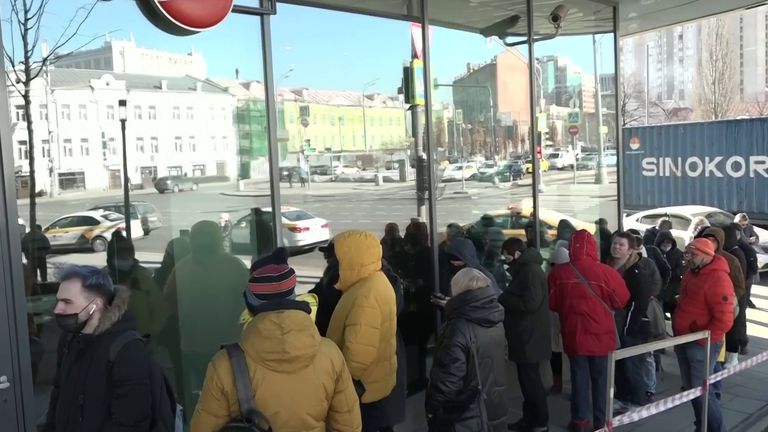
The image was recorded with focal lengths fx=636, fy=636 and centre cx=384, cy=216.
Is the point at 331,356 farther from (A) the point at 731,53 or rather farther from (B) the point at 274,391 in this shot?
(A) the point at 731,53

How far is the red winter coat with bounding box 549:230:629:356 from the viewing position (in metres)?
4.74

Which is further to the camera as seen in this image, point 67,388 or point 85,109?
point 85,109

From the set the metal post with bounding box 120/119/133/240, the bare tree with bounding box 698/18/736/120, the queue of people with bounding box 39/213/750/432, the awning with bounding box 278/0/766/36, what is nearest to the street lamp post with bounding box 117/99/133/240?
the metal post with bounding box 120/119/133/240

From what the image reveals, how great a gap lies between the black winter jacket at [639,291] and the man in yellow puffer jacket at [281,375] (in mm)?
3630

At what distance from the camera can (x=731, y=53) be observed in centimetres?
3816

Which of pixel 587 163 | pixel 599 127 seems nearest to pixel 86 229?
pixel 587 163

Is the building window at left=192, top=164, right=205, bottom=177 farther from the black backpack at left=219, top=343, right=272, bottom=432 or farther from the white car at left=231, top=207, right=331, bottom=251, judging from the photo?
the black backpack at left=219, top=343, right=272, bottom=432

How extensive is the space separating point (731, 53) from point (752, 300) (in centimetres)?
3257

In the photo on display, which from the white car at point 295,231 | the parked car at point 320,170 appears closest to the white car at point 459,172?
the parked car at point 320,170

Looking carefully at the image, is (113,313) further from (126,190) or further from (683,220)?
(683,220)

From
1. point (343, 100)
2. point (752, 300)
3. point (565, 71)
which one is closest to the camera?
point (343, 100)

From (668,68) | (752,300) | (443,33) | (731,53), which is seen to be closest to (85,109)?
(443,33)

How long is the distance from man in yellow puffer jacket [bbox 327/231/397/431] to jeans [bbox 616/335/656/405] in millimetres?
2808

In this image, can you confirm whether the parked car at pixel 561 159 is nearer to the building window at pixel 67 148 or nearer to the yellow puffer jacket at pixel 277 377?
the building window at pixel 67 148
